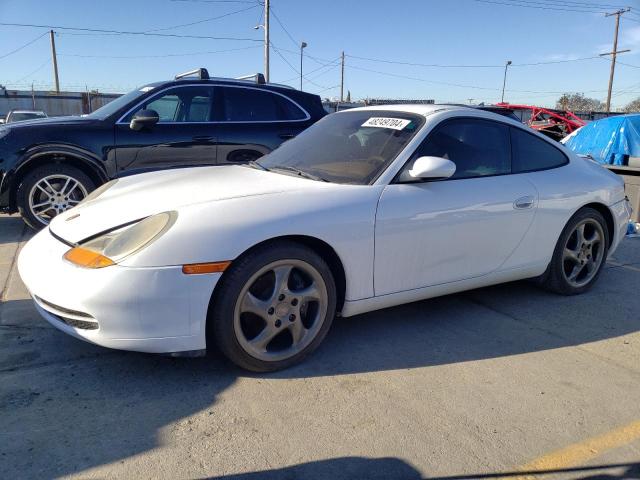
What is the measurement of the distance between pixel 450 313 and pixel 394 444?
5.61ft

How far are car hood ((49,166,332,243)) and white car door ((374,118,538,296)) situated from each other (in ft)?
1.60

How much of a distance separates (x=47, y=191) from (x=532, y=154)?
4.73 m

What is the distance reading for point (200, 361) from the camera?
3020 millimetres

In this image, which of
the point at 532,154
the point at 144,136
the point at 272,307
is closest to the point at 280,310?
the point at 272,307

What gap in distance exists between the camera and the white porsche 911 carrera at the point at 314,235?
258 centimetres

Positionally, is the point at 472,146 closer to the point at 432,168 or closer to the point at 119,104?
the point at 432,168

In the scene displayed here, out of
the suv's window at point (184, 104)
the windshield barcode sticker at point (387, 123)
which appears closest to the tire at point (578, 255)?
the windshield barcode sticker at point (387, 123)

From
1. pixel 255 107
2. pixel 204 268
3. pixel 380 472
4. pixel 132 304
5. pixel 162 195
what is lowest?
pixel 380 472

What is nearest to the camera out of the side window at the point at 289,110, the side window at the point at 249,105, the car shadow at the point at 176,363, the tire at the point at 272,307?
the car shadow at the point at 176,363

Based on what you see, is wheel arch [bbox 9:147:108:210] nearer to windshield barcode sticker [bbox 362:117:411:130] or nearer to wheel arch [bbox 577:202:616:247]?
windshield barcode sticker [bbox 362:117:411:130]

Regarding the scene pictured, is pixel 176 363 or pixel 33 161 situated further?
pixel 33 161

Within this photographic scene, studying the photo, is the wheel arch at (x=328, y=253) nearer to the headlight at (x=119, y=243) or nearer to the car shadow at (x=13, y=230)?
the headlight at (x=119, y=243)

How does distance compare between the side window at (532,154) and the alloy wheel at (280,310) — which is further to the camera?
the side window at (532,154)

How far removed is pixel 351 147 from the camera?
3.57m
